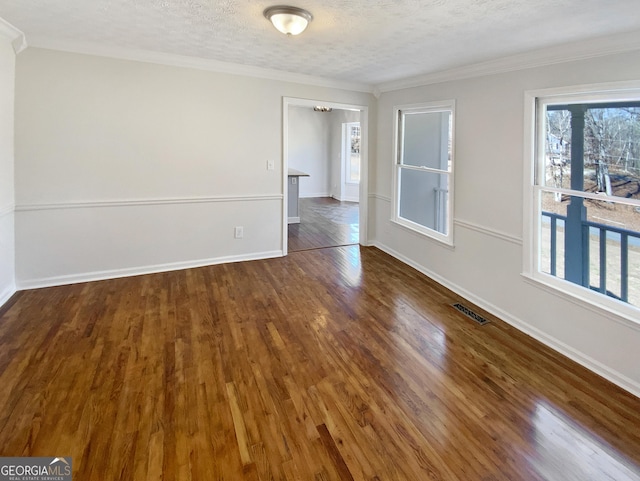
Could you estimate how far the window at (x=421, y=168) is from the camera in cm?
461

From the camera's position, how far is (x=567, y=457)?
1.72 metres

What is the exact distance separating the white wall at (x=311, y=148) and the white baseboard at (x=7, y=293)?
7205mm

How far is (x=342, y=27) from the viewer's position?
2670 millimetres

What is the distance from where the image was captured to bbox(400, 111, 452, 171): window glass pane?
15.0 feet

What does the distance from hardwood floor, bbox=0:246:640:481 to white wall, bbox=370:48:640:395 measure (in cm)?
18

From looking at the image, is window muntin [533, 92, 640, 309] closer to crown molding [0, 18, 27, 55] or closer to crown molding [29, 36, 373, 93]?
crown molding [29, 36, 373, 93]

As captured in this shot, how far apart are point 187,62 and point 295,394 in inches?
141

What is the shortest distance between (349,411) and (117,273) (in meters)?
3.22

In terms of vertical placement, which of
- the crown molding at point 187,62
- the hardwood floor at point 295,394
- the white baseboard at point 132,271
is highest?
the crown molding at point 187,62

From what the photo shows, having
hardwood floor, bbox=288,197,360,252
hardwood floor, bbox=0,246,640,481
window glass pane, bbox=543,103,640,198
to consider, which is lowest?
hardwood floor, bbox=0,246,640,481

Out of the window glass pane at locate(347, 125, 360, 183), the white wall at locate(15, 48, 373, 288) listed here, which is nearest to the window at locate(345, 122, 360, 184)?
the window glass pane at locate(347, 125, 360, 183)

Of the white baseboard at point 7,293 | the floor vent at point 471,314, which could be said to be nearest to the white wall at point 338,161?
the floor vent at point 471,314

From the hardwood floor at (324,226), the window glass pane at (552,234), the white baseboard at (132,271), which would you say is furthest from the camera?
the hardwood floor at (324,226)

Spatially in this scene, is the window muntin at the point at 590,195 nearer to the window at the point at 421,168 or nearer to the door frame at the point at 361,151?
the window at the point at 421,168
